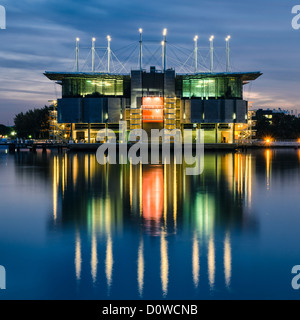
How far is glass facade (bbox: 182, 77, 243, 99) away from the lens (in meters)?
114

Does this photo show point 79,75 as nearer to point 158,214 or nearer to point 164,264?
point 158,214

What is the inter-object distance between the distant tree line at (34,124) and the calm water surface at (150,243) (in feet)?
461

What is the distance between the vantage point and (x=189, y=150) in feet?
323

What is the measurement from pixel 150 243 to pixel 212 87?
340ft

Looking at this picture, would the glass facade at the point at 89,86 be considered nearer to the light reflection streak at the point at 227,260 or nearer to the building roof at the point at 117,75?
the building roof at the point at 117,75

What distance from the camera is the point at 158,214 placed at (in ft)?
63.9

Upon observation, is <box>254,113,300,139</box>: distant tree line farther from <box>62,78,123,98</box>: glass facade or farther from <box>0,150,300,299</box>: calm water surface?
<box>0,150,300,299</box>: calm water surface

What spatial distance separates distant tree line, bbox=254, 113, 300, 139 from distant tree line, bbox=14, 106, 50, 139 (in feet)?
253

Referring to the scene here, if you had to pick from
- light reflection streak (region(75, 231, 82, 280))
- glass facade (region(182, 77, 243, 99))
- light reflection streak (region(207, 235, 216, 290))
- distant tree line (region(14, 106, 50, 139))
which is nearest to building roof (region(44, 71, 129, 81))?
glass facade (region(182, 77, 243, 99))

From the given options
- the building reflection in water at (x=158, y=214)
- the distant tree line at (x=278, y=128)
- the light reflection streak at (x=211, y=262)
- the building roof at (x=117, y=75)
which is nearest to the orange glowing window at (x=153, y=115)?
the building roof at (x=117, y=75)

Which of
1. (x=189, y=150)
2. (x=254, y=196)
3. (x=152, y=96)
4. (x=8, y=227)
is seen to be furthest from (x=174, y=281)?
(x=152, y=96)

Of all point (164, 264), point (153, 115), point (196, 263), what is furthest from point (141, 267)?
point (153, 115)
